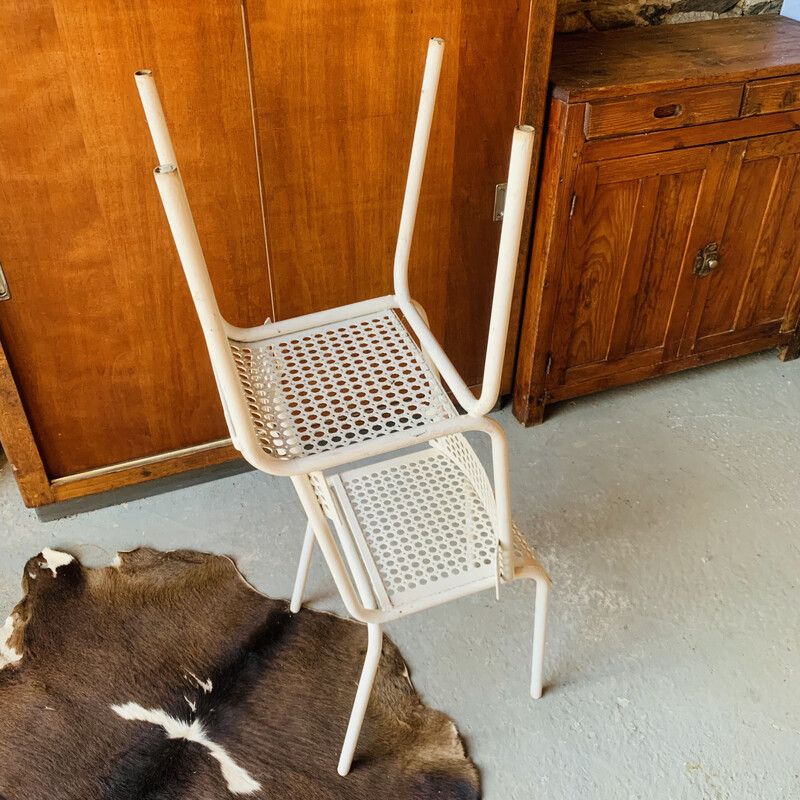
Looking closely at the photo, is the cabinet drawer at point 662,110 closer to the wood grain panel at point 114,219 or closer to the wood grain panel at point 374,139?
the wood grain panel at point 374,139

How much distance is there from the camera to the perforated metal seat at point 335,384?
1.03 meters

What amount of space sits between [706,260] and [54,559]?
1.63 metres

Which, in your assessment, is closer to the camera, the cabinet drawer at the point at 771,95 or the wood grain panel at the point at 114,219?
the wood grain panel at the point at 114,219

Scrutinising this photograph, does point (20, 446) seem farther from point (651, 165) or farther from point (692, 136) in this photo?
point (692, 136)

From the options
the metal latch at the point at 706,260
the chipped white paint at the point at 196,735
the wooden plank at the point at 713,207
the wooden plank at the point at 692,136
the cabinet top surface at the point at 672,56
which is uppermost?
the cabinet top surface at the point at 672,56

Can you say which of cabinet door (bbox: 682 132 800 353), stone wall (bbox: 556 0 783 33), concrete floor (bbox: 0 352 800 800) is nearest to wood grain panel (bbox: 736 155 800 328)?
cabinet door (bbox: 682 132 800 353)

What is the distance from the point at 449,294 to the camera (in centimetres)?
171

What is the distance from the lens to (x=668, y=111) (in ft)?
5.13

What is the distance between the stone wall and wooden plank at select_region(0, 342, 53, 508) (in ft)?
4.80

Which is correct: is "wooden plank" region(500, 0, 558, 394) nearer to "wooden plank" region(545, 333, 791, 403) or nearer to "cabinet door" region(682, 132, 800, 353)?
"wooden plank" region(545, 333, 791, 403)

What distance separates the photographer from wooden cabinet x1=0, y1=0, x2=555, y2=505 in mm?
1230

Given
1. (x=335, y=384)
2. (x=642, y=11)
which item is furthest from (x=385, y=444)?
(x=642, y=11)

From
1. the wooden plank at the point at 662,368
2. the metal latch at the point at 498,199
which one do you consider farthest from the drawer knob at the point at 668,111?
the wooden plank at the point at 662,368

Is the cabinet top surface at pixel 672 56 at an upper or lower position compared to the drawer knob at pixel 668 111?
upper
